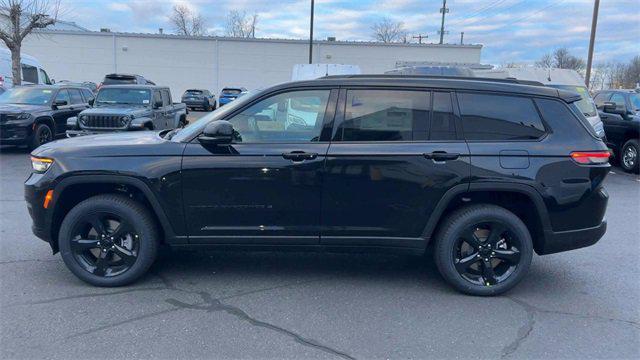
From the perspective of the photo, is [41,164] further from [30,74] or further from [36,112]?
[30,74]

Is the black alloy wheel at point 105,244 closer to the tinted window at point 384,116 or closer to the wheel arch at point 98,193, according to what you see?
the wheel arch at point 98,193

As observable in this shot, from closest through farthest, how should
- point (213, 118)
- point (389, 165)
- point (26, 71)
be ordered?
point (389, 165) < point (213, 118) < point (26, 71)

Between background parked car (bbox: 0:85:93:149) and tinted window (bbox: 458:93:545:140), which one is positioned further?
background parked car (bbox: 0:85:93:149)

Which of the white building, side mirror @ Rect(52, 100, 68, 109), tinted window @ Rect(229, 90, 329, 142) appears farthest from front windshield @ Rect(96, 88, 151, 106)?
the white building

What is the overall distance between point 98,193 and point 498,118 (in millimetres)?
3540

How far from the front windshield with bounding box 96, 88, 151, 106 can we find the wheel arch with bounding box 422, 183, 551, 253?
965 centimetres

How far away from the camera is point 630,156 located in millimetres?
11391

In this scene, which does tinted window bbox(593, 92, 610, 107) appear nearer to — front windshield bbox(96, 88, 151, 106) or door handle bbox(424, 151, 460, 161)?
door handle bbox(424, 151, 460, 161)

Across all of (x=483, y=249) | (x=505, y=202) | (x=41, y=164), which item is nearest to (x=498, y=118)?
(x=505, y=202)

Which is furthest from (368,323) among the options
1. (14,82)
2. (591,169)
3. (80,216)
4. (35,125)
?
(14,82)

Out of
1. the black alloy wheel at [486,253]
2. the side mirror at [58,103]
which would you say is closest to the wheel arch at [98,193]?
the black alloy wheel at [486,253]

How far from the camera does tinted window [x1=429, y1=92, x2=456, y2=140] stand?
4.11 m

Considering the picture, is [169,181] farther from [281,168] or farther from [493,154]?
[493,154]

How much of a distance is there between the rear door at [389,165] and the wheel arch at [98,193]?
4.63 ft
